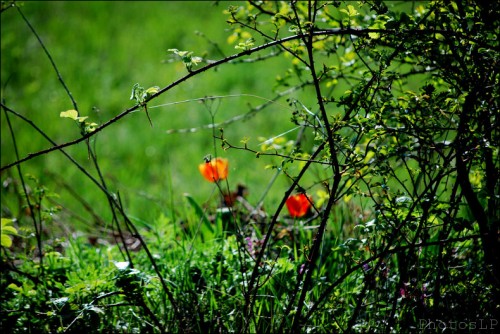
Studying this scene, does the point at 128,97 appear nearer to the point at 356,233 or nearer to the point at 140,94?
the point at 356,233

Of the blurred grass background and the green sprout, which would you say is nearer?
the green sprout

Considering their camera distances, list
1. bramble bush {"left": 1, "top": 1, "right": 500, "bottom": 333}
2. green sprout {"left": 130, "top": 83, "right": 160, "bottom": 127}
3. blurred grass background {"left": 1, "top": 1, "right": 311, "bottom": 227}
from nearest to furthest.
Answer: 1. green sprout {"left": 130, "top": 83, "right": 160, "bottom": 127}
2. bramble bush {"left": 1, "top": 1, "right": 500, "bottom": 333}
3. blurred grass background {"left": 1, "top": 1, "right": 311, "bottom": 227}

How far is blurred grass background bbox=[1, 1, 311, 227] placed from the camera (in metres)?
4.21

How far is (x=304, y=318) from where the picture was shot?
1900 mm

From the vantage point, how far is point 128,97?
520cm

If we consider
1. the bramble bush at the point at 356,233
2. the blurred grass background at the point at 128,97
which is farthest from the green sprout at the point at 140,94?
the blurred grass background at the point at 128,97

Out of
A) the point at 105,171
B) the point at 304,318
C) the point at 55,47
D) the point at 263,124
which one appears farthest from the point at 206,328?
the point at 55,47

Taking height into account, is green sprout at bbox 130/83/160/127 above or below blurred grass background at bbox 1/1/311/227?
below

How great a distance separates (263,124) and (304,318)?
3262mm

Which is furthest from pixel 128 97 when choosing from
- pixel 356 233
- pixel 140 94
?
pixel 140 94

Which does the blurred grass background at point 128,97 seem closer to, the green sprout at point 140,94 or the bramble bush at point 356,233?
the bramble bush at point 356,233

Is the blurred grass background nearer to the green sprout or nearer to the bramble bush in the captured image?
the bramble bush

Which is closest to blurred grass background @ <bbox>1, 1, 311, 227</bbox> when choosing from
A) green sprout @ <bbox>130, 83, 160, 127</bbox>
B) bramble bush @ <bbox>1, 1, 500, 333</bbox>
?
bramble bush @ <bbox>1, 1, 500, 333</bbox>

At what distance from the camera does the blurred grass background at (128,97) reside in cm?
421
